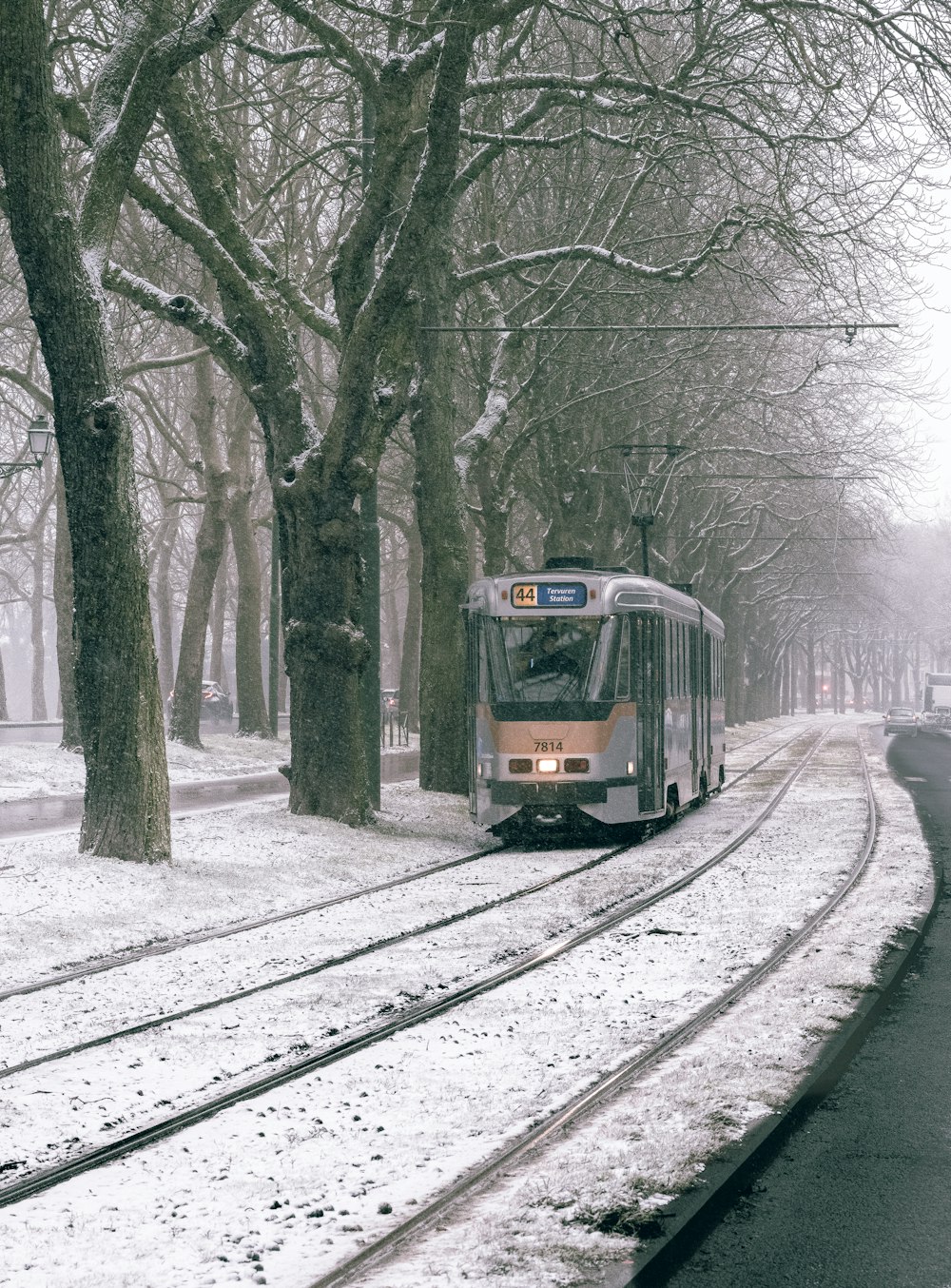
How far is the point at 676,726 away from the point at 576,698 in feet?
8.89

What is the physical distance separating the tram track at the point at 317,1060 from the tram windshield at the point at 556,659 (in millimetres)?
4125

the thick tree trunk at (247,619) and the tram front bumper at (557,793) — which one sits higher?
the thick tree trunk at (247,619)

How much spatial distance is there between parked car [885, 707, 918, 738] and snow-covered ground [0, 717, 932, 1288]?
187 feet

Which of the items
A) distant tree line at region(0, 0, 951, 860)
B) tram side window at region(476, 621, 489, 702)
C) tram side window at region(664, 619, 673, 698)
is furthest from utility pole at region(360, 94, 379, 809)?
tram side window at region(664, 619, 673, 698)

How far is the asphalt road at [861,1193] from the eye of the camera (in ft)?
16.0

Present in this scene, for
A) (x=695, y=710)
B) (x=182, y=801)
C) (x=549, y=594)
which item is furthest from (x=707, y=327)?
(x=182, y=801)

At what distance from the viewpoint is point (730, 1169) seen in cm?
576

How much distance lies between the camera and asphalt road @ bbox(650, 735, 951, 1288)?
489 cm

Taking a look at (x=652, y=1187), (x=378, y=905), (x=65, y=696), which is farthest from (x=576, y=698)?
(x=65, y=696)

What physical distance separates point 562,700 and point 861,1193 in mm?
12282

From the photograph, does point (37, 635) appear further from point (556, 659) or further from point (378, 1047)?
point (378, 1047)

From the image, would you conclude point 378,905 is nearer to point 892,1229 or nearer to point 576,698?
point 576,698

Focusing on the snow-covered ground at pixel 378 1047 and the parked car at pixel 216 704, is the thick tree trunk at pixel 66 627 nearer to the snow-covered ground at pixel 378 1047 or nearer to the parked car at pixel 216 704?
the snow-covered ground at pixel 378 1047

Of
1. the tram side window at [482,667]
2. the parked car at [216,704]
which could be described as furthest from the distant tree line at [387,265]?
the parked car at [216,704]
